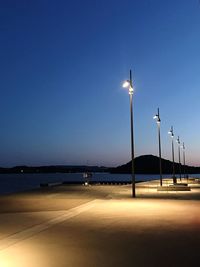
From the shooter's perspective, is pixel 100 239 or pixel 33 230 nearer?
pixel 100 239

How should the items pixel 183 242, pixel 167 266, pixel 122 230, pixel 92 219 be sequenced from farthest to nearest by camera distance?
pixel 92 219, pixel 122 230, pixel 183 242, pixel 167 266

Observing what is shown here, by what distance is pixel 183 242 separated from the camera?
11492 millimetres

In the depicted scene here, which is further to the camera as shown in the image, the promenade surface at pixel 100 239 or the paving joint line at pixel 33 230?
the paving joint line at pixel 33 230

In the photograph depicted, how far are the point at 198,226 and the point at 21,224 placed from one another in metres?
6.04

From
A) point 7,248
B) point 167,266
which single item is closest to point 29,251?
point 7,248

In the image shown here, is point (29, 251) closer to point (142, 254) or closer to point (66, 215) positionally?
point (142, 254)

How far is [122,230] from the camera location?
13750 millimetres

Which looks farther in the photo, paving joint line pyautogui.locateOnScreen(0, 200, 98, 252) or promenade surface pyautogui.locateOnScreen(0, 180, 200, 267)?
paving joint line pyautogui.locateOnScreen(0, 200, 98, 252)

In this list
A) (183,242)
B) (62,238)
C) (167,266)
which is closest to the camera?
(167,266)

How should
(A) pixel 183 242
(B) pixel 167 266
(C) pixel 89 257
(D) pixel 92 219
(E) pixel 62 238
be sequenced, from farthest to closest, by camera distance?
(D) pixel 92 219
(E) pixel 62 238
(A) pixel 183 242
(C) pixel 89 257
(B) pixel 167 266

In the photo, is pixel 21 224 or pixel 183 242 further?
pixel 21 224

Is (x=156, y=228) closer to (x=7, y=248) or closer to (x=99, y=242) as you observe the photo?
(x=99, y=242)

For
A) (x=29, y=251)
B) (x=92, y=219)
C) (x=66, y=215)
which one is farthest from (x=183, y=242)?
(x=66, y=215)

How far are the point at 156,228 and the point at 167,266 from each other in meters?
5.41
